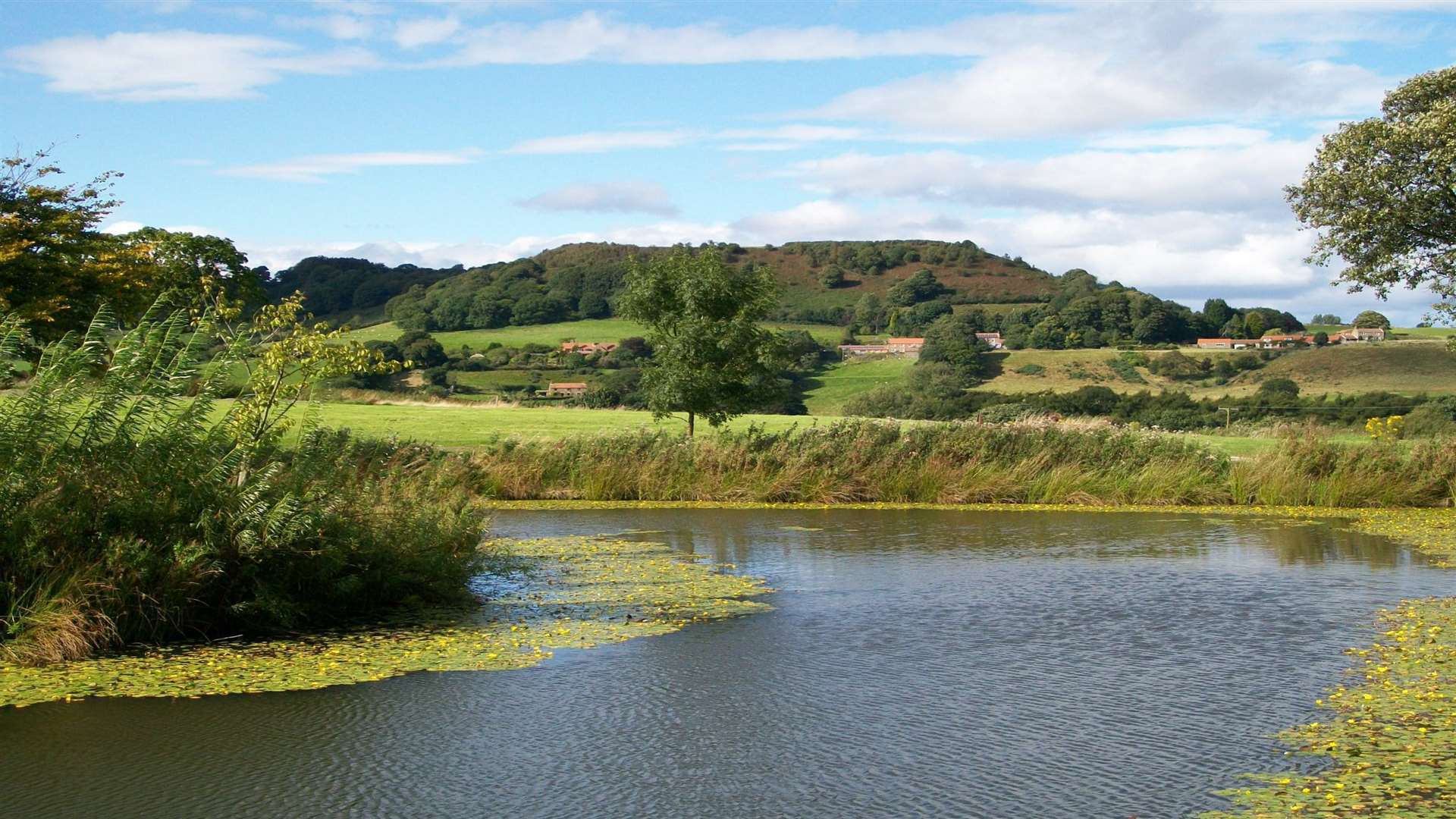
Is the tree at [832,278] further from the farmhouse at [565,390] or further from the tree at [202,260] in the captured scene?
the tree at [202,260]

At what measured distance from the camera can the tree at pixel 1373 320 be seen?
82.1 metres

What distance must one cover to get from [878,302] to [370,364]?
100m

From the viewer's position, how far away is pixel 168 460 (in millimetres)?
9781

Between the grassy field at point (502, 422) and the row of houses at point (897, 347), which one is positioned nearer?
the grassy field at point (502, 422)

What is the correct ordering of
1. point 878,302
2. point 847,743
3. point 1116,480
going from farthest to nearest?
point 878,302, point 1116,480, point 847,743

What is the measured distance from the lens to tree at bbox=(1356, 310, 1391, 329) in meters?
82.1

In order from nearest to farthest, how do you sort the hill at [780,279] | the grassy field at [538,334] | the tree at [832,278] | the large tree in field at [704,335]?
the large tree in field at [704,335], the grassy field at [538,334], the hill at [780,279], the tree at [832,278]

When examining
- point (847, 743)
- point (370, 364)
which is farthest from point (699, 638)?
point (370, 364)

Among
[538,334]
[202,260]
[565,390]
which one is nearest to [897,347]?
[538,334]

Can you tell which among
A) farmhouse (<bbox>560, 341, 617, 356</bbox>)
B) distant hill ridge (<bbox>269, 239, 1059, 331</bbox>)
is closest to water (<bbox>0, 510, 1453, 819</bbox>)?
farmhouse (<bbox>560, 341, 617, 356</bbox>)

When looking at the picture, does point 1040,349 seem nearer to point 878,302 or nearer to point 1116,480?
point 878,302

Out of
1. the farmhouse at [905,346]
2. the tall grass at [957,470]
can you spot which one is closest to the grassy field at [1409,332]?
the farmhouse at [905,346]

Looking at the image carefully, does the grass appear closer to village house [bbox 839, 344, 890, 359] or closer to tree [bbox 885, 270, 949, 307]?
village house [bbox 839, 344, 890, 359]

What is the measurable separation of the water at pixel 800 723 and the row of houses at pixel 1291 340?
242 ft
